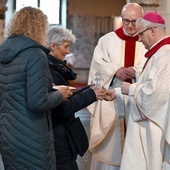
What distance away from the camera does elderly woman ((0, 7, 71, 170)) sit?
2496mm

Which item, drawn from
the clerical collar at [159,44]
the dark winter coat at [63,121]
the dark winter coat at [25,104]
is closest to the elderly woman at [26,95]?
the dark winter coat at [25,104]

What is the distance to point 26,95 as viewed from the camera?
2.54 metres

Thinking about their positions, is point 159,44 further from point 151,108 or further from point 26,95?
point 26,95

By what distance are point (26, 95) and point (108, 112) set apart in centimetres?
144

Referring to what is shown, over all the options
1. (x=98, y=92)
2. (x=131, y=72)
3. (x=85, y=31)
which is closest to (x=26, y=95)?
(x=98, y=92)

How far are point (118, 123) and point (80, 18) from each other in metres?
10.7

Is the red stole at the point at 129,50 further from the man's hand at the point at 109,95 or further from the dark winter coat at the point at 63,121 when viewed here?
the dark winter coat at the point at 63,121

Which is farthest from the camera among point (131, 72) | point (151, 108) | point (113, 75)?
point (113, 75)

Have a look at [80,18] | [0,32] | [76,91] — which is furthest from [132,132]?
[80,18]

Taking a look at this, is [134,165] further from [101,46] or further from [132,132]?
[101,46]

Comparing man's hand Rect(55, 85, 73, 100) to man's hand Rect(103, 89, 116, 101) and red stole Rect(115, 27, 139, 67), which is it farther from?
red stole Rect(115, 27, 139, 67)

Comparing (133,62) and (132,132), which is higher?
(133,62)

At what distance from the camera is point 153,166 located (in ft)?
9.37

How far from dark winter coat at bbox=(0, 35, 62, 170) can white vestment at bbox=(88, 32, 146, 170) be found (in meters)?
1.25
